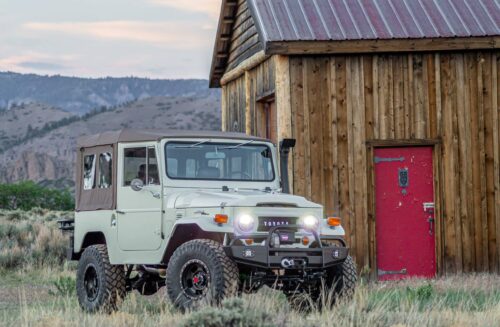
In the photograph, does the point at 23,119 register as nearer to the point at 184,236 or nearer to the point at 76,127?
the point at 76,127

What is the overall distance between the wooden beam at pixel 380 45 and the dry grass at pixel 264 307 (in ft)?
13.2

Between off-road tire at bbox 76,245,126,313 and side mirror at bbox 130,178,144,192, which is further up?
side mirror at bbox 130,178,144,192

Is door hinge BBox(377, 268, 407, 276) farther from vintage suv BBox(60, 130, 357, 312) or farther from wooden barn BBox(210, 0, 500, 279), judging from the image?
vintage suv BBox(60, 130, 357, 312)

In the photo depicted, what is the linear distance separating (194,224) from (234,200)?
527mm

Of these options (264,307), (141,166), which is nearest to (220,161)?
(141,166)

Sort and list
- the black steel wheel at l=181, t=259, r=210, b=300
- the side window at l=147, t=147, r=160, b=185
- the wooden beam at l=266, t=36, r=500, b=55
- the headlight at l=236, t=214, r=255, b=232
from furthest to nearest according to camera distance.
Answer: the wooden beam at l=266, t=36, r=500, b=55, the side window at l=147, t=147, r=160, b=185, the headlight at l=236, t=214, r=255, b=232, the black steel wheel at l=181, t=259, r=210, b=300

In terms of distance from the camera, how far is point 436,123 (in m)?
17.6

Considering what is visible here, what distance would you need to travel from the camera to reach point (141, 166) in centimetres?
1233

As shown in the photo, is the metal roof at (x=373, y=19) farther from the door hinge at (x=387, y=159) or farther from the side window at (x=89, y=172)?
the side window at (x=89, y=172)

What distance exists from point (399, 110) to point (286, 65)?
218cm

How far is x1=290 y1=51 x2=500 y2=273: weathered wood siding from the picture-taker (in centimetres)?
1725

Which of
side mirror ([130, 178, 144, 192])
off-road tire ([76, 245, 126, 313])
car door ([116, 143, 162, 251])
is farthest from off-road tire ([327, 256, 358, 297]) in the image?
off-road tire ([76, 245, 126, 313])

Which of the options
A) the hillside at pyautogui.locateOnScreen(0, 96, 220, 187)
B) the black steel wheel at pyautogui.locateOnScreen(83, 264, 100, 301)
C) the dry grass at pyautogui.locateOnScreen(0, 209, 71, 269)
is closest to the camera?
the black steel wheel at pyautogui.locateOnScreen(83, 264, 100, 301)

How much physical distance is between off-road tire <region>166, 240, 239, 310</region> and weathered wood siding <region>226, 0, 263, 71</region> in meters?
8.82
